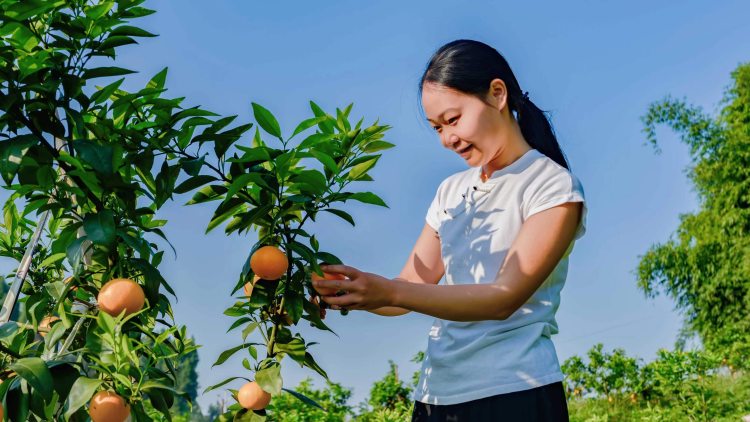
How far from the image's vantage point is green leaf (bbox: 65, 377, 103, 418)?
1.25 metres

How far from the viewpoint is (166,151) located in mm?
1485

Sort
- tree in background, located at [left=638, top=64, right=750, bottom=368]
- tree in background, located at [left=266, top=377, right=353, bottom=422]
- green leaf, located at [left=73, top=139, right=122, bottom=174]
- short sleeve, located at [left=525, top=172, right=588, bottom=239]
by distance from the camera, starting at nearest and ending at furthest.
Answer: green leaf, located at [left=73, top=139, right=122, bottom=174]
short sleeve, located at [left=525, top=172, right=588, bottom=239]
tree in background, located at [left=266, top=377, right=353, bottom=422]
tree in background, located at [left=638, top=64, right=750, bottom=368]

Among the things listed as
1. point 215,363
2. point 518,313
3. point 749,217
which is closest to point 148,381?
point 215,363

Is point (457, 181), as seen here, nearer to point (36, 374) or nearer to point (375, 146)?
point (375, 146)

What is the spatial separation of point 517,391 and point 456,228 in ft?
1.31

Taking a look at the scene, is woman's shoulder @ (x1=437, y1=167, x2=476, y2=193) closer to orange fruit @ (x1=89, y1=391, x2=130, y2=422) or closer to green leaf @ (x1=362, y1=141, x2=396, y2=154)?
green leaf @ (x1=362, y1=141, x2=396, y2=154)

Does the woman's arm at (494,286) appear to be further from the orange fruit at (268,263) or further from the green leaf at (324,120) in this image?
the green leaf at (324,120)

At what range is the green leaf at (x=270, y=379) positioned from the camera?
144 cm

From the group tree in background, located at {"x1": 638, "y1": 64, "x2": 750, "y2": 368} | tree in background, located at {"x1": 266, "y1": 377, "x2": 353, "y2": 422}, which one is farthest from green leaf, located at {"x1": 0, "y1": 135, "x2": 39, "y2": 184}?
tree in background, located at {"x1": 638, "y1": 64, "x2": 750, "y2": 368}

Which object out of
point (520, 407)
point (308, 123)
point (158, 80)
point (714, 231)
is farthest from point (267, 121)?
point (714, 231)

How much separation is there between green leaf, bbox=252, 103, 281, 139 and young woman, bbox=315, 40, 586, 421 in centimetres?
31

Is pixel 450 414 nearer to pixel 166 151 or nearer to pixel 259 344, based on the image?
pixel 259 344

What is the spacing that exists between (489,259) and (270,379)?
20.7 inches

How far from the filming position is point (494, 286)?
150cm
